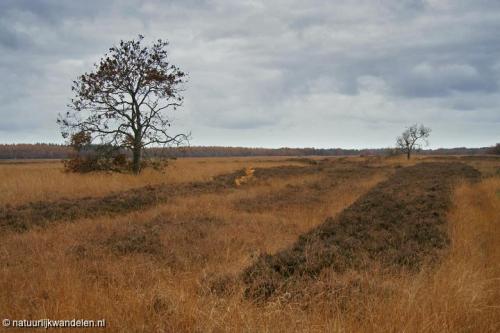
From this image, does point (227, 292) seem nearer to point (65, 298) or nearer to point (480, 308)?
point (65, 298)

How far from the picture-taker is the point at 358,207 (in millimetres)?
12227

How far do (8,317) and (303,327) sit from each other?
10.3 feet

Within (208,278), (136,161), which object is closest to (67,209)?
(208,278)

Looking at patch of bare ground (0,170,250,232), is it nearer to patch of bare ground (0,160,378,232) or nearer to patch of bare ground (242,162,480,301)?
patch of bare ground (0,160,378,232)

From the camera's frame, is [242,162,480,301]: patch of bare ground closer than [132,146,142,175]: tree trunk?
Yes

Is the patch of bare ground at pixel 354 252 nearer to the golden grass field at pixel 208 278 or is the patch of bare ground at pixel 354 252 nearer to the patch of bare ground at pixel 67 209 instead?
the golden grass field at pixel 208 278

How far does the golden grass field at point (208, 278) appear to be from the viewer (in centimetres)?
380

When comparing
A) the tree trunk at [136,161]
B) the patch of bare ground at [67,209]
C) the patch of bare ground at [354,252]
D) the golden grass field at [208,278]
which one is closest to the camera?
the golden grass field at [208,278]

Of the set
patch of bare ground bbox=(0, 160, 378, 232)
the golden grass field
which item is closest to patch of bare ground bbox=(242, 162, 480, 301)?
the golden grass field

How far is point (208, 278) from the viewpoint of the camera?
544cm

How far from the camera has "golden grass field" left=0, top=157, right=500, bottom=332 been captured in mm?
3805

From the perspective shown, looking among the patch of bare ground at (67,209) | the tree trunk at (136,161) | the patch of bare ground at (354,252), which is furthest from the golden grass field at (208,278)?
the tree trunk at (136,161)

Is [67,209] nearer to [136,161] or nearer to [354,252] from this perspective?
[354,252]

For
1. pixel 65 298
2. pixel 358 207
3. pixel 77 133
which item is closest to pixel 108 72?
pixel 77 133
